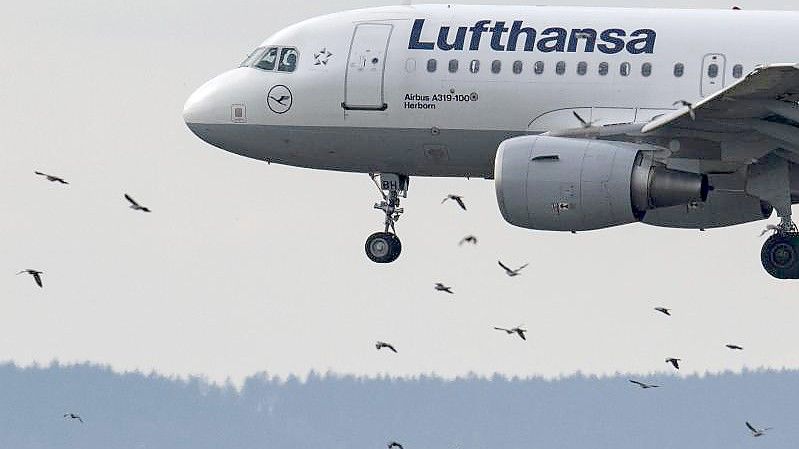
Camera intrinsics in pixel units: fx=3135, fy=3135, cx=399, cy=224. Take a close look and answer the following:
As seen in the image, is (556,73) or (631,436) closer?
(556,73)

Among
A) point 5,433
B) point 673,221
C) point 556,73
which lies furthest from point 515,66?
point 5,433

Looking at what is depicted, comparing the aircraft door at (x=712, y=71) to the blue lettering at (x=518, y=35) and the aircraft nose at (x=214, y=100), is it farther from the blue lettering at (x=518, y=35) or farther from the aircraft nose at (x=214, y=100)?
the aircraft nose at (x=214, y=100)

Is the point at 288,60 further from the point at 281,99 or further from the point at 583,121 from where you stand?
the point at 583,121

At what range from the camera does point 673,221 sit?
60719mm

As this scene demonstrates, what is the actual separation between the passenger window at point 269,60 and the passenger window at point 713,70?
8.72 m

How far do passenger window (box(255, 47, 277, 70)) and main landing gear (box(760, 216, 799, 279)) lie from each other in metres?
10.4

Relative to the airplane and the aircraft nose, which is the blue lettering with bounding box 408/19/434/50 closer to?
the airplane

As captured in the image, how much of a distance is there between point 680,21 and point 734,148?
3.43m

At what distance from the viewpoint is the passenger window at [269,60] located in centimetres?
6172

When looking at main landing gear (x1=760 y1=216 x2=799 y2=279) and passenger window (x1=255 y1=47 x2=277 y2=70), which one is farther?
passenger window (x1=255 y1=47 x2=277 y2=70)

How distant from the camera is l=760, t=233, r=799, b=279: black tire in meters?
58.7

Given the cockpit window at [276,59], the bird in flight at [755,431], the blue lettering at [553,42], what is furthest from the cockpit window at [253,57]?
the bird in flight at [755,431]

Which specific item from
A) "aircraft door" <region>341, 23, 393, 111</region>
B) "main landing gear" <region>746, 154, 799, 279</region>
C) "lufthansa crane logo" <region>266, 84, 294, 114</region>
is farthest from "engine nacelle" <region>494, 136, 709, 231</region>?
"lufthansa crane logo" <region>266, 84, 294, 114</region>

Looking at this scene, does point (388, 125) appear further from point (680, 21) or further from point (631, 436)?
point (631, 436)
